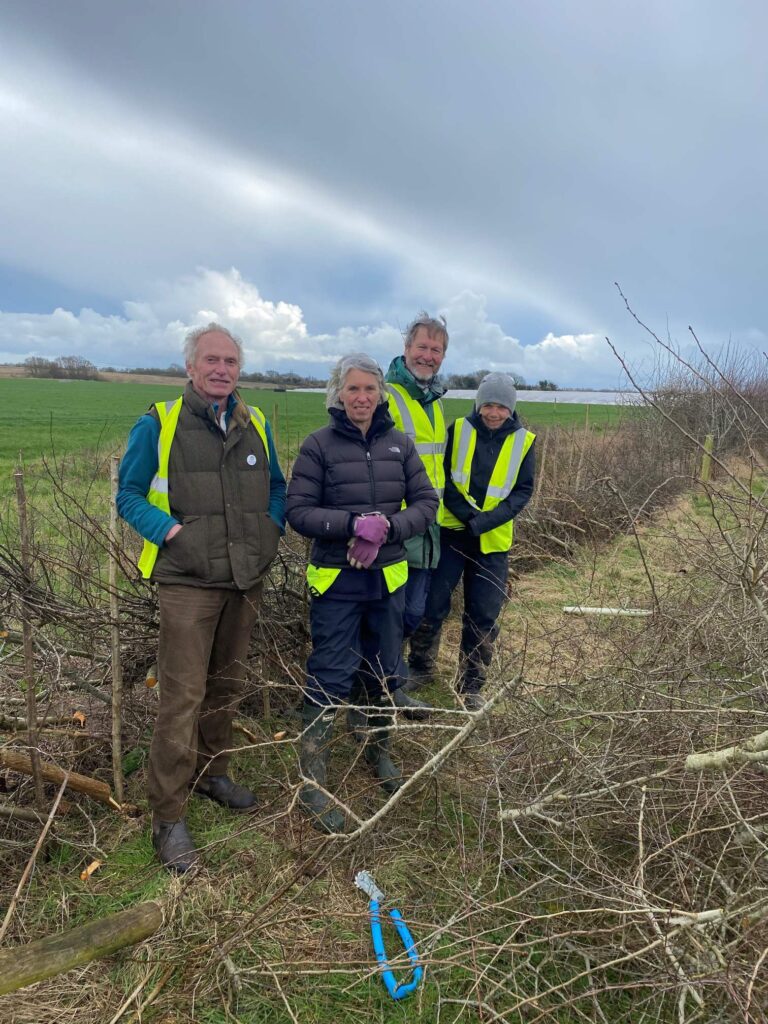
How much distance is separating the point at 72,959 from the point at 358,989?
916 millimetres

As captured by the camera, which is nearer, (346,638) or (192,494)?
(192,494)

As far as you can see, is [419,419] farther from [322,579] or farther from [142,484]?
[142,484]

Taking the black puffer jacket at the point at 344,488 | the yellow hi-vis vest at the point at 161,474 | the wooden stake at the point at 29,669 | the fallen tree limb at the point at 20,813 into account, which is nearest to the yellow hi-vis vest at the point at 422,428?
the black puffer jacket at the point at 344,488

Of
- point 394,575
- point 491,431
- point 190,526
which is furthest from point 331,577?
point 491,431

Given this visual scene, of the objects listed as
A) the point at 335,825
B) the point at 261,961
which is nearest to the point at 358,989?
the point at 261,961

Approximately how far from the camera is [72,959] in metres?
1.63

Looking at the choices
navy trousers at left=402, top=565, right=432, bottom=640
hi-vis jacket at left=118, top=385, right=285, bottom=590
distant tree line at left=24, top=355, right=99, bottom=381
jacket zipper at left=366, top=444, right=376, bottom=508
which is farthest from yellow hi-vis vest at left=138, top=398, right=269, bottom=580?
distant tree line at left=24, top=355, right=99, bottom=381

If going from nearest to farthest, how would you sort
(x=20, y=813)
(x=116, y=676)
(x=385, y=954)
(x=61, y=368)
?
(x=385, y=954) < (x=20, y=813) < (x=116, y=676) < (x=61, y=368)

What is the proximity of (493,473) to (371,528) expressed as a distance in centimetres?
124

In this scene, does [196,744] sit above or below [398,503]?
below

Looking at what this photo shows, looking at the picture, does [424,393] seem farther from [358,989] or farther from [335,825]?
[358,989]

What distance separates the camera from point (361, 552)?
2.53m

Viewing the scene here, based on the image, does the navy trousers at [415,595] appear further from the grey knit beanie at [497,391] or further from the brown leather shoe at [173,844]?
the brown leather shoe at [173,844]

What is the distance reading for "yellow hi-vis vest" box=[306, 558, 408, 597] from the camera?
259 centimetres
